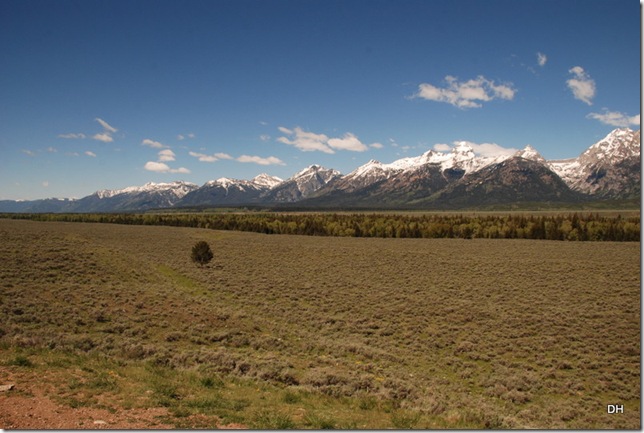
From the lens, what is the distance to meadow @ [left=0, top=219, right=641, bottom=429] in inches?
420

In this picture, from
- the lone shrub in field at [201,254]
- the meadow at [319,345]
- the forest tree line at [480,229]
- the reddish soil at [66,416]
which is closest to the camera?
the reddish soil at [66,416]

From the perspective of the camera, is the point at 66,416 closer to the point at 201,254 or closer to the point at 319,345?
the point at 319,345

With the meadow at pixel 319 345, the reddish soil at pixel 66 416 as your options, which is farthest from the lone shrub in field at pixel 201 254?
the reddish soil at pixel 66 416

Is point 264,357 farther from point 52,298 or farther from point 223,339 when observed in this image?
point 52,298

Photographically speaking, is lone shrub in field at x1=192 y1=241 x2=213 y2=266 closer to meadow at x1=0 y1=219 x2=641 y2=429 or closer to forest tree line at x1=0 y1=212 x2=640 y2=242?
meadow at x1=0 y1=219 x2=641 y2=429

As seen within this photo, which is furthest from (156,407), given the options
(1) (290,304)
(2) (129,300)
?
(1) (290,304)

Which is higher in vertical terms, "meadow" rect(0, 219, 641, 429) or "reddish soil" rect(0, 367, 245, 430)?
"reddish soil" rect(0, 367, 245, 430)

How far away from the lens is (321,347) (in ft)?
61.7

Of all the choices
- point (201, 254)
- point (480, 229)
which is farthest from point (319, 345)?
point (480, 229)

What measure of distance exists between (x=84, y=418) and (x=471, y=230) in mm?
108143

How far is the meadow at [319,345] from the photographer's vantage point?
35.0 feet

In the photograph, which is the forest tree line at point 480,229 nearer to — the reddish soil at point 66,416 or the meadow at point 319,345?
the meadow at point 319,345

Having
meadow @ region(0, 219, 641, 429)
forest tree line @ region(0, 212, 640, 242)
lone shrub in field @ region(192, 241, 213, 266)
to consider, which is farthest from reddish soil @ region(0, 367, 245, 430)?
forest tree line @ region(0, 212, 640, 242)

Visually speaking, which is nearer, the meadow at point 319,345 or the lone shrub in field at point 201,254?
the meadow at point 319,345
